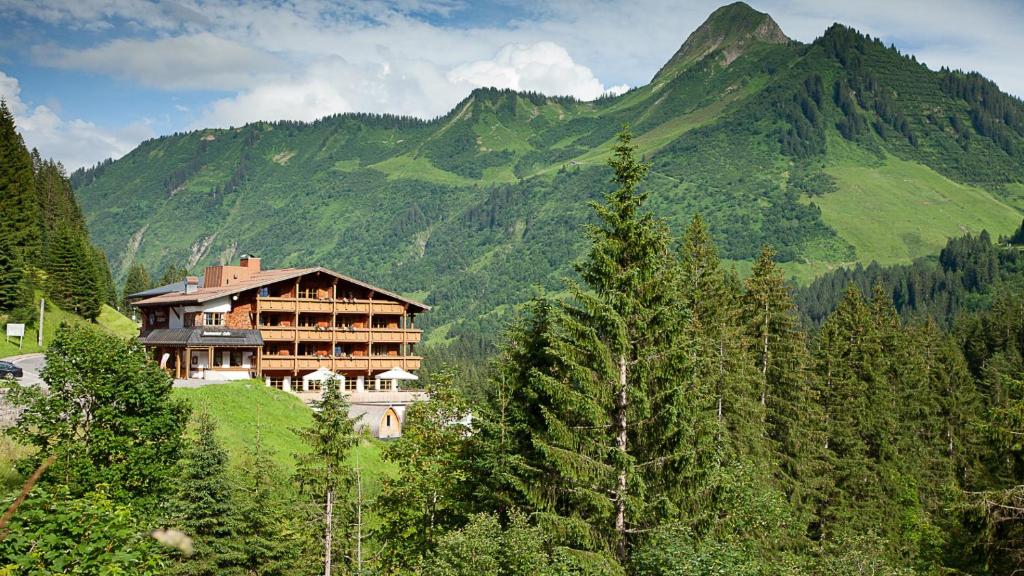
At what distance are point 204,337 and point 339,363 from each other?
40.7 feet

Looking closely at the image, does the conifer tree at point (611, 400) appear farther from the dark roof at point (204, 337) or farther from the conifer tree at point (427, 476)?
the dark roof at point (204, 337)

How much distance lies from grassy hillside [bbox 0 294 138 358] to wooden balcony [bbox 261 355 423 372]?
13.2 meters

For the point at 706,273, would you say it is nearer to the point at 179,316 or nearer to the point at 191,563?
the point at 191,563

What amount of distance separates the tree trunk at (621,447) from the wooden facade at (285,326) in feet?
159

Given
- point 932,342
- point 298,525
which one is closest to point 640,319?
point 298,525

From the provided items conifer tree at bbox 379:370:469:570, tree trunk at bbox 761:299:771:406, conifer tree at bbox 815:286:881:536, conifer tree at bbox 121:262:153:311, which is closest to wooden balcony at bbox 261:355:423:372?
tree trunk at bbox 761:299:771:406

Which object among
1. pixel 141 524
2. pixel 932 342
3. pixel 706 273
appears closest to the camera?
pixel 141 524

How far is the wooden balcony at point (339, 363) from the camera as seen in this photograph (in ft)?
228

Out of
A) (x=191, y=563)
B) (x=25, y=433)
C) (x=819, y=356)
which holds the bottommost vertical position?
(x=191, y=563)

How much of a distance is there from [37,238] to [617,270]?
7875 centimetres

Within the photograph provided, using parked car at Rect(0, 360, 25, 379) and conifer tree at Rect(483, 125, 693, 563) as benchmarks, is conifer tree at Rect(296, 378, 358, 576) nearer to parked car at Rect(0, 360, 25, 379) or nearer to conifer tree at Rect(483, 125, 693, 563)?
conifer tree at Rect(483, 125, 693, 563)

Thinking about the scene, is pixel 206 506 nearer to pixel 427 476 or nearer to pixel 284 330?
pixel 427 476

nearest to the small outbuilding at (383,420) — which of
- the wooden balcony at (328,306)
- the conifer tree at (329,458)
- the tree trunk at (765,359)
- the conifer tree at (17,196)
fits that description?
the wooden balcony at (328,306)

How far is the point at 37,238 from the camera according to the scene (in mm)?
83500
